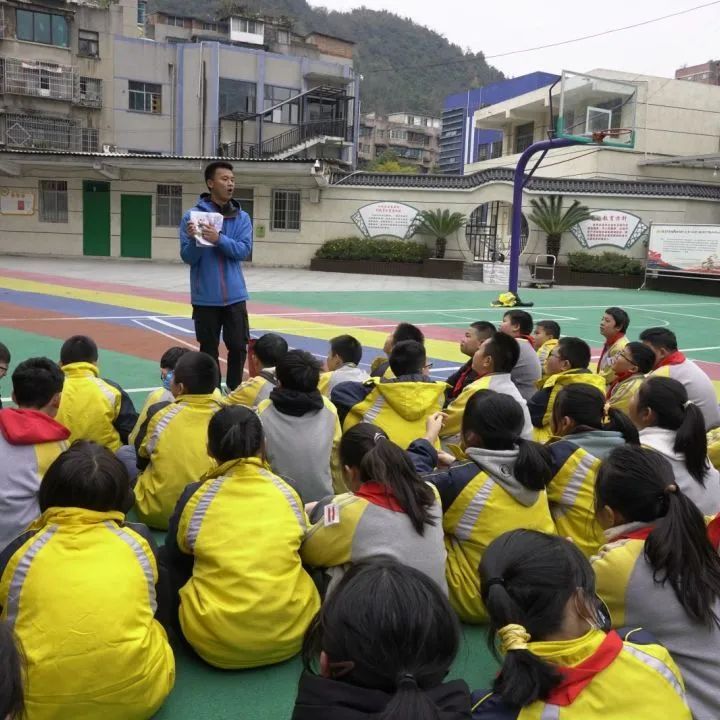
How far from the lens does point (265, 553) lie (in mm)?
2453

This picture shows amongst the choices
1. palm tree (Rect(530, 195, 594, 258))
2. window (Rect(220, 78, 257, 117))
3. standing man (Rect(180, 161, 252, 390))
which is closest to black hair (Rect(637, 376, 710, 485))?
standing man (Rect(180, 161, 252, 390))

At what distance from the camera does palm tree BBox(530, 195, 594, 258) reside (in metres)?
23.3

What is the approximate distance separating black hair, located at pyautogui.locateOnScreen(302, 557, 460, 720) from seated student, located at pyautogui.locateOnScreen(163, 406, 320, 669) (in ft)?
3.86

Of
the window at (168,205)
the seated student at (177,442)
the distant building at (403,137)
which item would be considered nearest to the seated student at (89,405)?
the seated student at (177,442)

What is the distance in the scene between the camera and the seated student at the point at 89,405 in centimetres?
403

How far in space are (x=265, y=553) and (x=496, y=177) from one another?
22289 mm

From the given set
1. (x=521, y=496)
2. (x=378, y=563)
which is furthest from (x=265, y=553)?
(x=378, y=563)

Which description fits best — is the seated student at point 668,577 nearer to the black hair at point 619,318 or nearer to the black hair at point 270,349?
the black hair at point 270,349

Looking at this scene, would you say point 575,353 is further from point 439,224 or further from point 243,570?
point 439,224

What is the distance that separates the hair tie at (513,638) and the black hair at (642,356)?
3.73m

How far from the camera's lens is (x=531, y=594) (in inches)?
60.4

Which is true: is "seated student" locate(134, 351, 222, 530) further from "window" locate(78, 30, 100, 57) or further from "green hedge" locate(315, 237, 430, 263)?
"window" locate(78, 30, 100, 57)

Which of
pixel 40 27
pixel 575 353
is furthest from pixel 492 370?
pixel 40 27

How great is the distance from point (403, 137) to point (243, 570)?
282 ft
